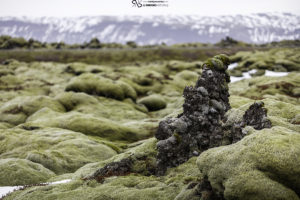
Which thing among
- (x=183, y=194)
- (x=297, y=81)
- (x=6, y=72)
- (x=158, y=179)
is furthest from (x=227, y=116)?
(x=6, y=72)

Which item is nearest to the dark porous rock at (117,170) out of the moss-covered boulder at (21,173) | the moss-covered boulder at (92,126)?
the moss-covered boulder at (21,173)

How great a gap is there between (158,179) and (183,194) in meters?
3.58

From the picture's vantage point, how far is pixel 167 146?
17.6 meters

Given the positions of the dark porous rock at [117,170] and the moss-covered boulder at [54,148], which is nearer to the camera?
the dark porous rock at [117,170]

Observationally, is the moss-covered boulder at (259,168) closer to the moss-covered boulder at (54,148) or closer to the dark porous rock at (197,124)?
the dark porous rock at (197,124)

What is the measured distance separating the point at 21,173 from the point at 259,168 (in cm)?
1716

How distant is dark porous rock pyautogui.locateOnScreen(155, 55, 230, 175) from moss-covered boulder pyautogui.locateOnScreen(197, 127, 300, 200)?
187 inches

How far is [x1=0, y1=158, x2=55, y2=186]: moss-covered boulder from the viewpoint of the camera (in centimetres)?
2075

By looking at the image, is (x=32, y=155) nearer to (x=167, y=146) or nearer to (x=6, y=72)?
(x=167, y=146)

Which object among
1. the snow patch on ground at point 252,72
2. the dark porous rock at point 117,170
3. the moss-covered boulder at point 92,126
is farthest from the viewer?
the snow patch on ground at point 252,72

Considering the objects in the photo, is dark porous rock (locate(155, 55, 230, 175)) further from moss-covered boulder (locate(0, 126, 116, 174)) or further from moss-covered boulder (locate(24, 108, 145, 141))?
moss-covered boulder (locate(24, 108, 145, 141))

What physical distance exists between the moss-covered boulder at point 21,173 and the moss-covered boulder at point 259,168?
1398 centimetres

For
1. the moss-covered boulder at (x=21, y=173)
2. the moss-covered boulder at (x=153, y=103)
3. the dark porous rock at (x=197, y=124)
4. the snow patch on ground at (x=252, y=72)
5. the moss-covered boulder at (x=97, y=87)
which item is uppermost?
the dark porous rock at (x=197, y=124)

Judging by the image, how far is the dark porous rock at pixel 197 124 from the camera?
1755cm
